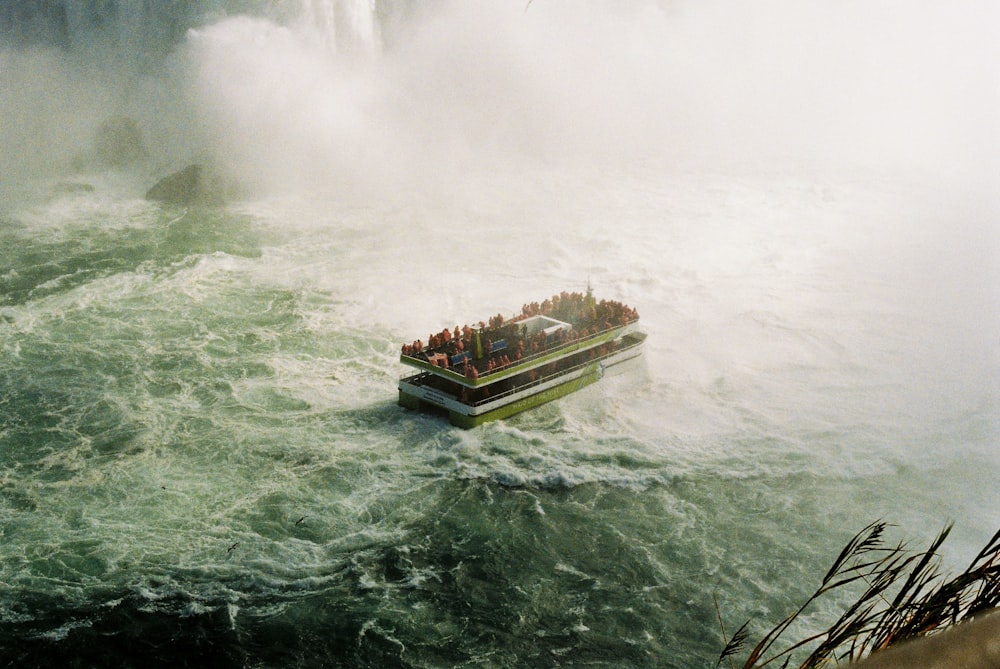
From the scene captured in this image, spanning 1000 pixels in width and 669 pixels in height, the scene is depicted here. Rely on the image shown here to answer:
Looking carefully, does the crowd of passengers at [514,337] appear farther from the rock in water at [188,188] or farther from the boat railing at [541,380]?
the rock in water at [188,188]

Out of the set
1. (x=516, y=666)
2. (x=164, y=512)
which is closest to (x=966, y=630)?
(x=516, y=666)

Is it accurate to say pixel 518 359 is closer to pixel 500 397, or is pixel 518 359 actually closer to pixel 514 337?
pixel 514 337

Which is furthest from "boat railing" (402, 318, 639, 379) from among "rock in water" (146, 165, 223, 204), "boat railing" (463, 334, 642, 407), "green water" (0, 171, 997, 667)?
"rock in water" (146, 165, 223, 204)

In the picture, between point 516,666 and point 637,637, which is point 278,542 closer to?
point 516,666

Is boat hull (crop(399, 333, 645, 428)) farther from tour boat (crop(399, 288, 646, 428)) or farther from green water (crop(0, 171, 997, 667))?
green water (crop(0, 171, 997, 667))

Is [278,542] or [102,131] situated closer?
[278,542]
